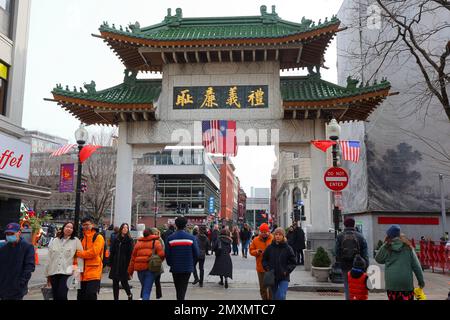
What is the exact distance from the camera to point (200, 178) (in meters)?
72.4

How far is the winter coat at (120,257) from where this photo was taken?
30.3 ft

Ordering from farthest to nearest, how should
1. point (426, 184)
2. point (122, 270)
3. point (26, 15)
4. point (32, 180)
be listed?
point (32, 180) → point (426, 184) → point (26, 15) → point (122, 270)

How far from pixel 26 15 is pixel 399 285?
1697 centimetres

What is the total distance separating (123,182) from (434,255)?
14270 millimetres

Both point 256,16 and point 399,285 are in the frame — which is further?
point 256,16

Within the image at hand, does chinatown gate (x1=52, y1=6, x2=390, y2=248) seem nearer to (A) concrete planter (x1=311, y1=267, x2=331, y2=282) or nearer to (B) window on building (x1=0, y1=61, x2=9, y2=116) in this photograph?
(B) window on building (x1=0, y1=61, x2=9, y2=116)

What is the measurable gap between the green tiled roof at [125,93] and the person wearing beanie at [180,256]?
29.2 ft

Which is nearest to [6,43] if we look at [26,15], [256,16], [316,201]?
[26,15]

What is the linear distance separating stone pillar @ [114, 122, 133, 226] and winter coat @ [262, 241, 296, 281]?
31.3 ft

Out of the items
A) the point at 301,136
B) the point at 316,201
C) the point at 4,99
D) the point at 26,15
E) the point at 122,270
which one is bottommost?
the point at 122,270

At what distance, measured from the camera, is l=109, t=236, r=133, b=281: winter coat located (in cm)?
924

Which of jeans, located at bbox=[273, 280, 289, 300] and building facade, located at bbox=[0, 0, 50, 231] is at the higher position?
building facade, located at bbox=[0, 0, 50, 231]

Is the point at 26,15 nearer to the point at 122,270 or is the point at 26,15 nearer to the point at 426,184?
the point at 122,270

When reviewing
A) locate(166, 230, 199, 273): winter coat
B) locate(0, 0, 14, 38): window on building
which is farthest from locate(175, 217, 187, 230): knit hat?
locate(0, 0, 14, 38): window on building
